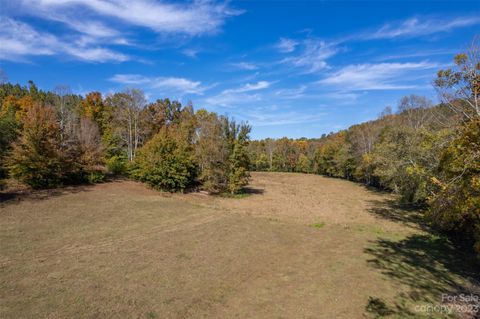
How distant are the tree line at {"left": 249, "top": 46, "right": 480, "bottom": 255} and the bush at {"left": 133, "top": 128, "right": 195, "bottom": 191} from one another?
22667mm

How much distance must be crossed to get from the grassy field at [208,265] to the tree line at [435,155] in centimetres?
285

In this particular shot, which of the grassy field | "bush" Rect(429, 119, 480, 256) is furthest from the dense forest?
the grassy field

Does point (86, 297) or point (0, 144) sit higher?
point (0, 144)

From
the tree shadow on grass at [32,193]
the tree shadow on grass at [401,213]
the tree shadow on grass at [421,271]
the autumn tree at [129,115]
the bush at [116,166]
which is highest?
the autumn tree at [129,115]

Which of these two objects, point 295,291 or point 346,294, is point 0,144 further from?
point 346,294

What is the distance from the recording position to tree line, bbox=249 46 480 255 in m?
9.12

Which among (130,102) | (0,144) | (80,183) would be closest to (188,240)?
(80,183)

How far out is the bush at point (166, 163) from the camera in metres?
29.8

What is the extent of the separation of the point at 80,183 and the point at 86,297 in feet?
78.5

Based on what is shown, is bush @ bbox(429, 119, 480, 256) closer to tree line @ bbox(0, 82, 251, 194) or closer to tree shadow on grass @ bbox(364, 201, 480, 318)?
tree shadow on grass @ bbox(364, 201, 480, 318)

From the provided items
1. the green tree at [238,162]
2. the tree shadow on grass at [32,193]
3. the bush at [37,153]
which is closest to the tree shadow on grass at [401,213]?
the green tree at [238,162]

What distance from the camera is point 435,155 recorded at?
17.4 metres

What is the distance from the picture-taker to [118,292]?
8570 mm

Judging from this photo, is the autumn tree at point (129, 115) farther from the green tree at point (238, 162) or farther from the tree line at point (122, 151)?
the green tree at point (238, 162)
